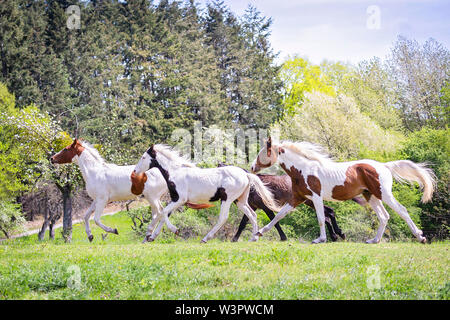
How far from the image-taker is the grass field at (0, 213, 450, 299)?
26.2ft

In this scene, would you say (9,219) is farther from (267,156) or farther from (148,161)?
(267,156)

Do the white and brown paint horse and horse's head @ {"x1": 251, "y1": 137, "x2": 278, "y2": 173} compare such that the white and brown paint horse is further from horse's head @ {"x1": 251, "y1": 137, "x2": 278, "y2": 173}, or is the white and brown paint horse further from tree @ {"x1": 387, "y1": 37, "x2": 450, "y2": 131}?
tree @ {"x1": 387, "y1": 37, "x2": 450, "y2": 131}

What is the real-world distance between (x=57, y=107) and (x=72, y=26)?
24.7 ft

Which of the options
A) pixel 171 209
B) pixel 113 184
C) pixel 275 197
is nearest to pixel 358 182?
pixel 275 197

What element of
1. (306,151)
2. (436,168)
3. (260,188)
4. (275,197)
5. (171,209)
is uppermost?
(306,151)

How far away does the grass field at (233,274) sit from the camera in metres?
8.00

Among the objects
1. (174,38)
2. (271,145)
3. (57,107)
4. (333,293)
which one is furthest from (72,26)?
(333,293)

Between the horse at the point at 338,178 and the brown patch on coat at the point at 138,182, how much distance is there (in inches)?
165

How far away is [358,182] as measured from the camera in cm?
1341

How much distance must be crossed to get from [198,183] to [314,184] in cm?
339

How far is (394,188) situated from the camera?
2394 cm

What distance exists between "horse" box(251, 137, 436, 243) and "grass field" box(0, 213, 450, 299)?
1.99m

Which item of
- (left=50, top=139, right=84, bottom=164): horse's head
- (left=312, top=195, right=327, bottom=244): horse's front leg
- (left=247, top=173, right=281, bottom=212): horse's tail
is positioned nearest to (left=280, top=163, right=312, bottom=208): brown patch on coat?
(left=312, top=195, right=327, bottom=244): horse's front leg
